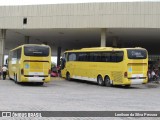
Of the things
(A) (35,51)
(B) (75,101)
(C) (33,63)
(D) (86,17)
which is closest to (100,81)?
(C) (33,63)

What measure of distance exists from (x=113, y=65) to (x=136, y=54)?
5.92 feet

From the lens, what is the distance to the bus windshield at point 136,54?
22822 millimetres

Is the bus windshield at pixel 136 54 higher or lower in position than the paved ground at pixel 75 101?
higher

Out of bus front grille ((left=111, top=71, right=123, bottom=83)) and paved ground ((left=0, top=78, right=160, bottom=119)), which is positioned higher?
bus front grille ((left=111, top=71, right=123, bottom=83))

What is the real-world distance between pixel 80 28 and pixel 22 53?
10.0m

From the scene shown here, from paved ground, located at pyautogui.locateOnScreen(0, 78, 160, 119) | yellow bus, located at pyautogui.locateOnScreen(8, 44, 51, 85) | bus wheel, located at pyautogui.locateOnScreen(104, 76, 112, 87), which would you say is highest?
yellow bus, located at pyautogui.locateOnScreen(8, 44, 51, 85)

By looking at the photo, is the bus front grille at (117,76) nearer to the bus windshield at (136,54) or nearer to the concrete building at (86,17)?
the bus windshield at (136,54)

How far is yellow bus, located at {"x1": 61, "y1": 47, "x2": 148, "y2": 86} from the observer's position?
22.9 metres

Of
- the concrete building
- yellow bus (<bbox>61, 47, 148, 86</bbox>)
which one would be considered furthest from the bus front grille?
the concrete building

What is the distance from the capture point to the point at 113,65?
23703 mm

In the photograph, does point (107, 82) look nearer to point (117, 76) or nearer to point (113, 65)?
point (117, 76)

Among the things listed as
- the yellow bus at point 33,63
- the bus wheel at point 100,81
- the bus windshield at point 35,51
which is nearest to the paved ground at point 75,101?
the yellow bus at point 33,63

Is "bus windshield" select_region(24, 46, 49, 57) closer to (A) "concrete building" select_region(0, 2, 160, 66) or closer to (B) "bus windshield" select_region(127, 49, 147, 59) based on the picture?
(B) "bus windshield" select_region(127, 49, 147, 59)

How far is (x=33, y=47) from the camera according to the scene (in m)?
22.9
